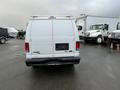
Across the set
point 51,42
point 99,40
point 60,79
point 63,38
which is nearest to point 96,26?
point 99,40

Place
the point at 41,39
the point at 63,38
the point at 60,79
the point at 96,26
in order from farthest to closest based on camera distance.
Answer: the point at 96,26
the point at 63,38
the point at 41,39
the point at 60,79

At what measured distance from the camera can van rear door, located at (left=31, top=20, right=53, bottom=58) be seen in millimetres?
5350

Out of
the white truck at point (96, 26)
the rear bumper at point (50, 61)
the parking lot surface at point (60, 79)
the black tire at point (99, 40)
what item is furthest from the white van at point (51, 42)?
the black tire at point (99, 40)

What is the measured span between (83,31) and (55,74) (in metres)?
14.7

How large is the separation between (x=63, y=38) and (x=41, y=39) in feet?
2.72

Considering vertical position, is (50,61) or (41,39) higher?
(41,39)

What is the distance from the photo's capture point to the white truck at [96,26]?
58.0ft

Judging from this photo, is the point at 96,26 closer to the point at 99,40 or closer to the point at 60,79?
the point at 99,40

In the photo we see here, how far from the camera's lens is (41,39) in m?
5.36

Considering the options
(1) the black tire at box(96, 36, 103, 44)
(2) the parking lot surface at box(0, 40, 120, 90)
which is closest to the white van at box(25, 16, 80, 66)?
(2) the parking lot surface at box(0, 40, 120, 90)

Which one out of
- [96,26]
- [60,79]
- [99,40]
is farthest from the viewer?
[96,26]

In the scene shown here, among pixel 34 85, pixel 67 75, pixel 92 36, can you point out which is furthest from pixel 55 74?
pixel 92 36

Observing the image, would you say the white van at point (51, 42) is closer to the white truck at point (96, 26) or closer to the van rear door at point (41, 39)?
the van rear door at point (41, 39)

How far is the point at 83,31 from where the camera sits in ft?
64.5
